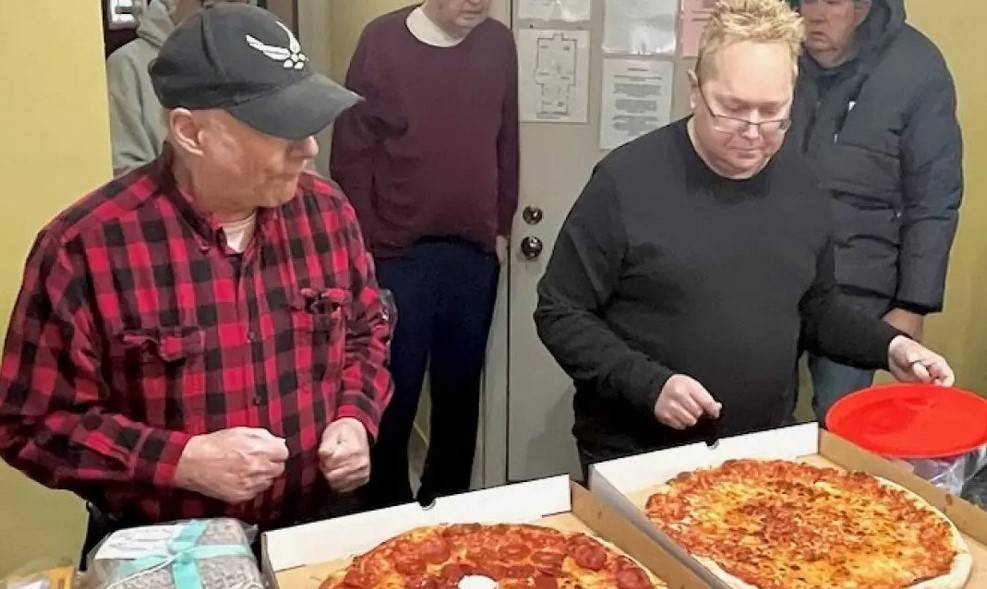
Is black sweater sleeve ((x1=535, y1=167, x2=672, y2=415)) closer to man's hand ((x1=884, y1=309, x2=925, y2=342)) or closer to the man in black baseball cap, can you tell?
the man in black baseball cap

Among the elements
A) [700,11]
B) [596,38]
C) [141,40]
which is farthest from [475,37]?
[141,40]

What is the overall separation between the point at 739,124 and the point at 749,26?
138mm

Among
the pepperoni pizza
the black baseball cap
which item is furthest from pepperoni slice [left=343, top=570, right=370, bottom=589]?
the black baseball cap

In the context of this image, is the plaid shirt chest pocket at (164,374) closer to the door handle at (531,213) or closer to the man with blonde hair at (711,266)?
the man with blonde hair at (711,266)

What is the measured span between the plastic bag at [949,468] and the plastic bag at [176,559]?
92 cm

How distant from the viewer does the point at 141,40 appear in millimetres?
2195

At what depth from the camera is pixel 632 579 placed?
1.30 metres

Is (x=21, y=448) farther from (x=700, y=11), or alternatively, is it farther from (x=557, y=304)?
(x=700, y=11)

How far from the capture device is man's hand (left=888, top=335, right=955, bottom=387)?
1659mm

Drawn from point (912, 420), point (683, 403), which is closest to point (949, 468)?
point (912, 420)

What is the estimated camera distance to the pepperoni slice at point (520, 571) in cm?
131

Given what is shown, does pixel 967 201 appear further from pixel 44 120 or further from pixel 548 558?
pixel 44 120

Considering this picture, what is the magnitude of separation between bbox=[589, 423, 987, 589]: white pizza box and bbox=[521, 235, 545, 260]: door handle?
4.56ft

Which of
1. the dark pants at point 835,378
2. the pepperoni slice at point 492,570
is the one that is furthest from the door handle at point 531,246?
the pepperoni slice at point 492,570
